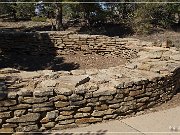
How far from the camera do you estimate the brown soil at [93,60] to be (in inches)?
411

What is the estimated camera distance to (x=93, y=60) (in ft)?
35.9

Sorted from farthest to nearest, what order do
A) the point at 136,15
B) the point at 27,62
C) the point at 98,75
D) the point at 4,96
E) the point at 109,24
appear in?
the point at 109,24, the point at 136,15, the point at 27,62, the point at 98,75, the point at 4,96

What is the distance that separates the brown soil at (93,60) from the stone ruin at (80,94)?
3317 mm

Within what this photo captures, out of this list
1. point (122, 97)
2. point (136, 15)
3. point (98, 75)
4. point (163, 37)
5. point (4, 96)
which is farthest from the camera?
point (136, 15)

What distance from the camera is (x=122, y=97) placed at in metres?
5.68

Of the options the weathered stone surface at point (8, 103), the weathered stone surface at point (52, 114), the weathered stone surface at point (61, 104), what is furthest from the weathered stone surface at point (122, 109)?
the weathered stone surface at point (8, 103)

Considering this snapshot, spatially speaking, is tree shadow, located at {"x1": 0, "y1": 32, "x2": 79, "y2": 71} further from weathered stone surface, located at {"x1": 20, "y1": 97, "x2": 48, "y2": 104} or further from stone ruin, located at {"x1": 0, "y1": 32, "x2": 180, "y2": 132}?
weathered stone surface, located at {"x1": 20, "y1": 97, "x2": 48, "y2": 104}

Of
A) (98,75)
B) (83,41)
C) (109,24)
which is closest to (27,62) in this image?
(83,41)

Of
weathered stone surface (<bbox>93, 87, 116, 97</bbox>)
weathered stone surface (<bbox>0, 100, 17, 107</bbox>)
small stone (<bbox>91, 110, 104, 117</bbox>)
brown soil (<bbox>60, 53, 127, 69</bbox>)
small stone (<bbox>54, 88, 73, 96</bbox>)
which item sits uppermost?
small stone (<bbox>54, 88, 73, 96</bbox>)

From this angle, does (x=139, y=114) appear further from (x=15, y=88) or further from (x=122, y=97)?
(x=15, y=88)

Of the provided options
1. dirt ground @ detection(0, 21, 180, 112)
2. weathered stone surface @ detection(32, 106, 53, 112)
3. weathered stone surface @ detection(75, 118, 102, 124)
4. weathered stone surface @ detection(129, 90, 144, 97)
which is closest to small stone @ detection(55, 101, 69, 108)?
weathered stone surface @ detection(32, 106, 53, 112)

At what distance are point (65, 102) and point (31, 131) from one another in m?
0.63

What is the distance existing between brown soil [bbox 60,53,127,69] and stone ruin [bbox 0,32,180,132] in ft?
10.9

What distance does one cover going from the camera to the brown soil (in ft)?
34.2
